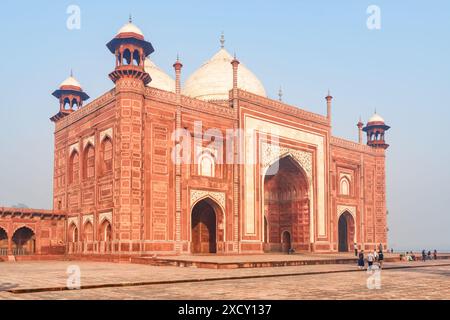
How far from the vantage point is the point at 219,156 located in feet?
91.6

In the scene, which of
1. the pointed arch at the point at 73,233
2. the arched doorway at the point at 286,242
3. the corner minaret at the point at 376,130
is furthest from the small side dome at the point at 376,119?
the pointed arch at the point at 73,233

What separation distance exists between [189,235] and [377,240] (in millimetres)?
18768

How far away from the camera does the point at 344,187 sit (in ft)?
123

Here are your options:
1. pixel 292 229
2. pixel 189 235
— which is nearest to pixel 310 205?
pixel 292 229

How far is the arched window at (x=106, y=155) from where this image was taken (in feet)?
82.5

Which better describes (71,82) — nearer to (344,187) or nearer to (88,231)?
(88,231)

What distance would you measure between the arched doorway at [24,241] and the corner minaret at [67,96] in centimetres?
720

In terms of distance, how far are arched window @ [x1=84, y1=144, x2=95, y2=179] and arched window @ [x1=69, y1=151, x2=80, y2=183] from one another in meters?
0.84

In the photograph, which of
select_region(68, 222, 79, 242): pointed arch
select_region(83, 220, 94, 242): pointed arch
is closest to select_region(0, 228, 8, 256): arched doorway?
select_region(68, 222, 79, 242): pointed arch

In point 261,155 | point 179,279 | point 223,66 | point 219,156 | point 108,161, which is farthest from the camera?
point 223,66

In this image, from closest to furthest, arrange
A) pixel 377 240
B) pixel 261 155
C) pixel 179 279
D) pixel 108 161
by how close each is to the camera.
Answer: pixel 179 279, pixel 108 161, pixel 261 155, pixel 377 240

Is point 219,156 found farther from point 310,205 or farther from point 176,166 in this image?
point 310,205

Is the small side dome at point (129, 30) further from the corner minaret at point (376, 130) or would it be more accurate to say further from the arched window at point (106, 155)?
the corner minaret at point (376, 130)

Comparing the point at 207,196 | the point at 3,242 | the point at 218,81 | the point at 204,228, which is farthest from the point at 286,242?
the point at 3,242
